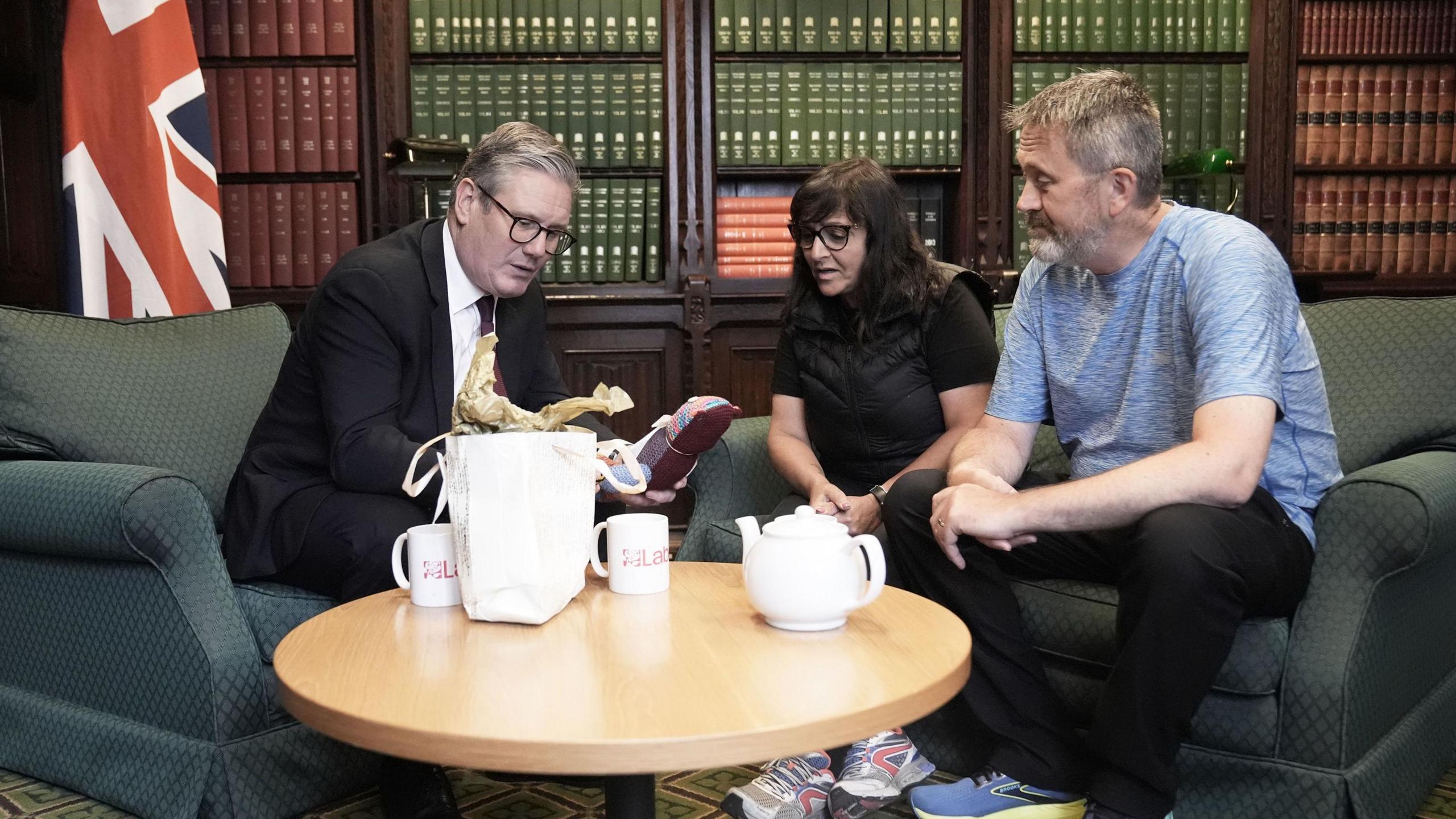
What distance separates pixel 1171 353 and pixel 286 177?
2933 mm

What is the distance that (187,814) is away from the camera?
61.4 inches

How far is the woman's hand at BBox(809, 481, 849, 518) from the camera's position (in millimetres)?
1970

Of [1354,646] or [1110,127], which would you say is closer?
[1354,646]

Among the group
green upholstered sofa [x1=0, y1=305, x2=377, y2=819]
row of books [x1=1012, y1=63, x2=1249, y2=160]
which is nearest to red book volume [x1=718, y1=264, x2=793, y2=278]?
row of books [x1=1012, y1=63, x2=1249, y2=160]

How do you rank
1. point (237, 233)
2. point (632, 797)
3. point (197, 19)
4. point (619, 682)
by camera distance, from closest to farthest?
point (619, 682) → point (632, 797) → point (197, 19) → point (237, 233)

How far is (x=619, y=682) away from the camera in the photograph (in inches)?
38.9

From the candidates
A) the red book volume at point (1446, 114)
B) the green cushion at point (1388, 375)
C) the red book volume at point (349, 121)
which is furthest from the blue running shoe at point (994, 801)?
the red book volume at point (1446, 114)

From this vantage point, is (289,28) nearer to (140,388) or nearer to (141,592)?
(140,388)

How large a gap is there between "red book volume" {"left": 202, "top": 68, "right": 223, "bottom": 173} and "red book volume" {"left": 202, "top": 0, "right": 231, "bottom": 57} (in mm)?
66

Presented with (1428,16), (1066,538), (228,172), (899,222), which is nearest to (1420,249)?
(1428,16)

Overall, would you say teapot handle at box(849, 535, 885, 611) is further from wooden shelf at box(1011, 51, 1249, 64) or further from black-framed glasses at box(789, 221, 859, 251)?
wooden shelf at box(1011, 51, 1249, 64)

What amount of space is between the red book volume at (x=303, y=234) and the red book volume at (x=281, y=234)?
0.01 meters

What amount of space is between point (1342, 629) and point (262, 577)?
1.48 meters

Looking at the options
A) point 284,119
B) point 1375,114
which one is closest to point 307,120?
point 284,119
